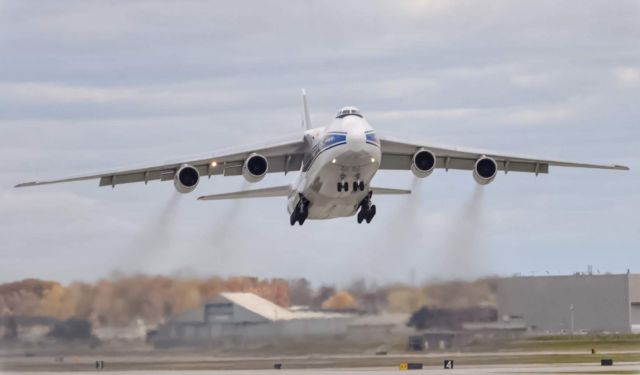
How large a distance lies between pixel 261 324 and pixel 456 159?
783 centimetres

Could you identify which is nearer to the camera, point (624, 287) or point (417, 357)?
point (417, 357)

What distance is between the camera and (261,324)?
123 feet

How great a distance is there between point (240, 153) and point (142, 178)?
2777 mm

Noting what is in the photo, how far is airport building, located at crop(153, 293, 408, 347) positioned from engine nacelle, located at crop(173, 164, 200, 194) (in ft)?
9.26

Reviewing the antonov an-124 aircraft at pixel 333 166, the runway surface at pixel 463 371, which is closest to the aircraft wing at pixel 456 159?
the antonov an-124 aircraft at pixel 333 166

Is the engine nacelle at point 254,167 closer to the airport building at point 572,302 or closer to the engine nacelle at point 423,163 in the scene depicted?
the engine nacelle at point 423,163

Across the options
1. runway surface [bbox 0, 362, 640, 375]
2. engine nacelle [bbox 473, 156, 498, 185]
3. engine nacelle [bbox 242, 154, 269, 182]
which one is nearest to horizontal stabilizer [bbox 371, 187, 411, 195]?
engine nacelle [bbox 473, 156, 498, 185]

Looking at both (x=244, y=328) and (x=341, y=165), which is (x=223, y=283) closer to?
(x=244, y=328)

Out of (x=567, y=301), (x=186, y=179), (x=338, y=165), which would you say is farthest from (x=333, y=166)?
(x=567, y=301)

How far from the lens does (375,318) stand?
123ft

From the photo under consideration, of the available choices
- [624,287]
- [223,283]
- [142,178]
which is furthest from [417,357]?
[624,287]

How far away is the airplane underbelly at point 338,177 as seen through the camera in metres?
35.7

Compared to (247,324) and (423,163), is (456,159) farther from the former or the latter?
(247,324)

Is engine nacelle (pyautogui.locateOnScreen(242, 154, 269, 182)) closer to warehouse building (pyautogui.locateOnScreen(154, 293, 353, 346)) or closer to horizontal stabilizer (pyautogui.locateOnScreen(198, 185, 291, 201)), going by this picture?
horizontal stabilizer (pyautogui.locateOnScreen(198, 185, 291, 201))
